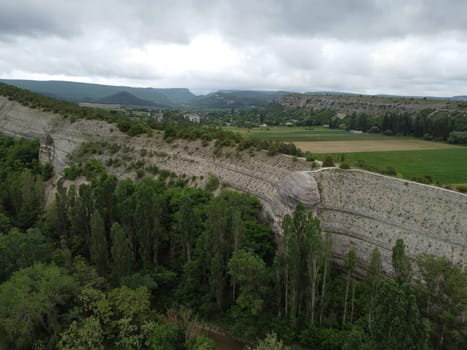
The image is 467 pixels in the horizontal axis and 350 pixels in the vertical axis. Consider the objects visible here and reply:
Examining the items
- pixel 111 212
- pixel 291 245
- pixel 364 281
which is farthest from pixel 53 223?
pixel 364 281

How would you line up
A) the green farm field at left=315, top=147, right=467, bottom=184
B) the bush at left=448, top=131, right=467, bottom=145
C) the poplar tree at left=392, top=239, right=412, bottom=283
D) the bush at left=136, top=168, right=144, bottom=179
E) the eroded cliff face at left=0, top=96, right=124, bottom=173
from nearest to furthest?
the poplar tree at left=392, top=239, right=412, bottom=283
the green farm field at left=315, top=147, right=467, bottom=184
the bush at left=136, top=168, right=144, bottom=179
the eroded cliff face at left=0, top=96, right=124, bottom=173
the bush at left=448, top=131, right=467, bottom=145

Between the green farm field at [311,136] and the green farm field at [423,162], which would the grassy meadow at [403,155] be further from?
the green farm field at [311,136]

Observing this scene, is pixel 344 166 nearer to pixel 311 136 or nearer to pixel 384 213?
pixel 384 213

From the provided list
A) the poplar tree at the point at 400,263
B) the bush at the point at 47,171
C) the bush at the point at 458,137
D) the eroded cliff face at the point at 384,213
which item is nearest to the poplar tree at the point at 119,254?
the eroded cliff face at the point at 384,213

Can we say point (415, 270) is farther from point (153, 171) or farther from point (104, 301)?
point (153, 171)

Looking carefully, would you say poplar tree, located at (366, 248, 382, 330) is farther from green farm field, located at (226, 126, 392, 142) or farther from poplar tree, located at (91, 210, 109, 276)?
green farm field, located at (226, 126, 392, 142)

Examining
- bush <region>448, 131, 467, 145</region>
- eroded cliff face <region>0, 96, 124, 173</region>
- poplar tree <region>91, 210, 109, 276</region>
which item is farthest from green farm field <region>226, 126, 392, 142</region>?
poplar tree <region>91, 210, 109, 276</region>
